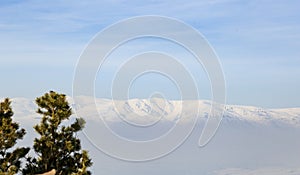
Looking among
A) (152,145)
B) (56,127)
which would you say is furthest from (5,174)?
(152,145)

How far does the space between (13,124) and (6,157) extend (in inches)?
139

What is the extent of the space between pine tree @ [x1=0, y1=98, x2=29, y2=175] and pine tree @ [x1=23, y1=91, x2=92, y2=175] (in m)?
1.29

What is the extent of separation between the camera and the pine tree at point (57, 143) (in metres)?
69.4

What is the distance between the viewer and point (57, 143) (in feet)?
229

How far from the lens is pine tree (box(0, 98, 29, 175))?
67938mm

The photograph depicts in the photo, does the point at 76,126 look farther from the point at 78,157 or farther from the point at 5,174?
the point at 5,174

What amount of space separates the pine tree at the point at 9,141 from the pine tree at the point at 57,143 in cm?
129

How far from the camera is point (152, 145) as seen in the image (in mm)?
103312

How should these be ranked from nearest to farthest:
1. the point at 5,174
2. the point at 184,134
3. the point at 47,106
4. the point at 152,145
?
the point at 5,174
the point at 47,106
the point at 184,134
the point at 152,145

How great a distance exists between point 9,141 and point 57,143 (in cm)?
508

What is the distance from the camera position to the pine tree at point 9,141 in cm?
6794

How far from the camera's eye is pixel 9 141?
68188mm

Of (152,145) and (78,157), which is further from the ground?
(152,145)

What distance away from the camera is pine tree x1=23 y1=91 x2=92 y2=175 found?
69.4 meters
